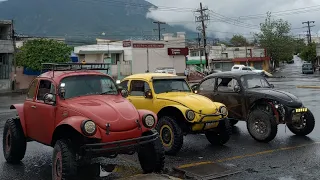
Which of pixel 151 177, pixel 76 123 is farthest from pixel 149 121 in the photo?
pixel 76 123

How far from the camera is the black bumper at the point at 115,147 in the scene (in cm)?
573

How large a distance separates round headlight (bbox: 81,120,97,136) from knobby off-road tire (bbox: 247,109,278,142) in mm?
5182

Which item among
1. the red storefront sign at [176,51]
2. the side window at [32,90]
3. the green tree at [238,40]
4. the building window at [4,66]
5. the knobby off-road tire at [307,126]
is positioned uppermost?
the green tree at [238,40]

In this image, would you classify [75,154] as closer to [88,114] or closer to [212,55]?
[88,114]

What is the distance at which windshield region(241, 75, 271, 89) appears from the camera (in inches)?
411

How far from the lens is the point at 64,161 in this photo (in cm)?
586

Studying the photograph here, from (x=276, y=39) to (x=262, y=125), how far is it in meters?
69.0

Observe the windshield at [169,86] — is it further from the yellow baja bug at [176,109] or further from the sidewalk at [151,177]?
the sidewalk at [151,177]

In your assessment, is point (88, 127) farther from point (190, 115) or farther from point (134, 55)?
point (134, 55)

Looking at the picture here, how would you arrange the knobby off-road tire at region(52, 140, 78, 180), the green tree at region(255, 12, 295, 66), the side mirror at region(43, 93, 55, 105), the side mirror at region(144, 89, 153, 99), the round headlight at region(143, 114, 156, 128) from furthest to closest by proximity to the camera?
the green tree at region(255, 12, 295, 66) < the side mirror at region(144, 89, 153, 99) < the side mirror at region(43, 93, 55, 105) < the round headlight at region(143, 114, 156, 128) < the knobby off-road tire at region(52, 140, 78, 180)

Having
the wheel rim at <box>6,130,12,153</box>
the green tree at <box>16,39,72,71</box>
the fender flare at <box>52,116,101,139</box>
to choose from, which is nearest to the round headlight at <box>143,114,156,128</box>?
the fender flare at <box>52,116,101,139</box>

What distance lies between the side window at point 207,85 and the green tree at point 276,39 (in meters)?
66.9

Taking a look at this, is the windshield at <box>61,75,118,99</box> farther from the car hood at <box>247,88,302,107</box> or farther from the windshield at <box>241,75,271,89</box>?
the windshield at <box>241,75,271,89</box>

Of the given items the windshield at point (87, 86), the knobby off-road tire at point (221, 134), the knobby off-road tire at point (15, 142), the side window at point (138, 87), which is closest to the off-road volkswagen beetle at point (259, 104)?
the knobby off-road tire at point (221, 134)
